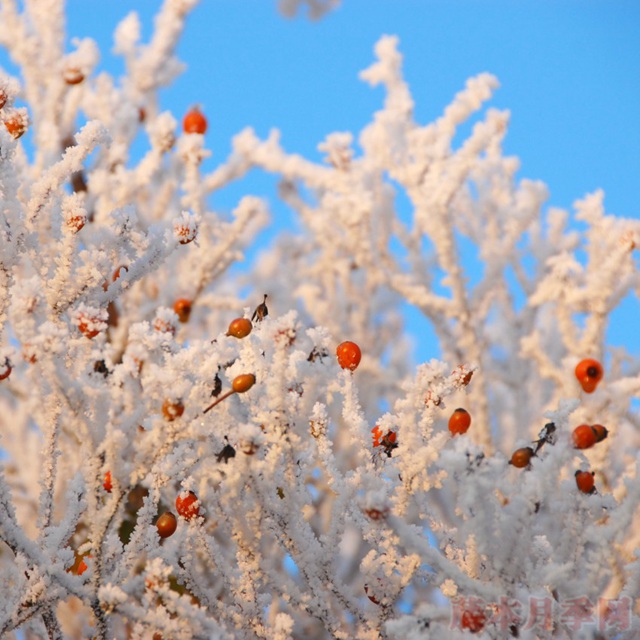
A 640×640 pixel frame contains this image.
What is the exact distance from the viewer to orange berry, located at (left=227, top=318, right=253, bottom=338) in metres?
2.83

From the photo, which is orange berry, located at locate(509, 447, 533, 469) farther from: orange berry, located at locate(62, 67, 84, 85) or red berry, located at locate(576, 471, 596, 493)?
orange berry, located at locate(62, 67, 84, 85)

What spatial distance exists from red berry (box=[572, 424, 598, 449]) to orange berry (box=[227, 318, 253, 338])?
1.19 meters

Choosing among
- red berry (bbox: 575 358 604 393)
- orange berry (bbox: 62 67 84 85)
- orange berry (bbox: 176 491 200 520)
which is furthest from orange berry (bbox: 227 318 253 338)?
orange berry (bbox: 62 67 84 85)

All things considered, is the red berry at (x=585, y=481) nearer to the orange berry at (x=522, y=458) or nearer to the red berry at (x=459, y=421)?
the orange berry at (x=522, y=458)

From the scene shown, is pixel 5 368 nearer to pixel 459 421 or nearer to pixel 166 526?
pixel 166 526

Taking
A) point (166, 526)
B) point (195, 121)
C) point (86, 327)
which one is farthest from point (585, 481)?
point (195, 121)

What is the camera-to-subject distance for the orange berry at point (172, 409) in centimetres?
223

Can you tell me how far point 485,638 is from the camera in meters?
2.27

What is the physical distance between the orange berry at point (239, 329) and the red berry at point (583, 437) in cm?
119

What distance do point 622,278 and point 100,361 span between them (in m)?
4.43

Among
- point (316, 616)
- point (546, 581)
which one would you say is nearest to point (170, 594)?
point (316, 616)

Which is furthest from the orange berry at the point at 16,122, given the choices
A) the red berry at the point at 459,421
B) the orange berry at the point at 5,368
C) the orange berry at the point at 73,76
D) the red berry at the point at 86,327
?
the orange berry at the point at 73,76

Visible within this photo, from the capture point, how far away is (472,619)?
2295mm

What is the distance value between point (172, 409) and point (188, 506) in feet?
2.01
